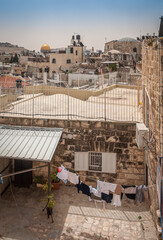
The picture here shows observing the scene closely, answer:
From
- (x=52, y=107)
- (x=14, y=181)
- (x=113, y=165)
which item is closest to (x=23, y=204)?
(x=14, y=181)

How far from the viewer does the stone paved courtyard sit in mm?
7719

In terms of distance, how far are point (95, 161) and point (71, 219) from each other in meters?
2.60

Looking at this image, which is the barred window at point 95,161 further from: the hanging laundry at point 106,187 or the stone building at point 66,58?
the stone building at point 66,58

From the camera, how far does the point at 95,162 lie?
33.6 feet

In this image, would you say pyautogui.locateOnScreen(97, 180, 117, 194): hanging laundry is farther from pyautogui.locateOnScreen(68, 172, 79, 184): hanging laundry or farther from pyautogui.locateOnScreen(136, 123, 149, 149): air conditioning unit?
pyautogui.locateOnScreen(136, 123, 149, 149): air conditioning unit

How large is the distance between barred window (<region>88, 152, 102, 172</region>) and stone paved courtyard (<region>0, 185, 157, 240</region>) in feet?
4.17

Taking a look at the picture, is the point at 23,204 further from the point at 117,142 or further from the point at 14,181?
the point at 117,142

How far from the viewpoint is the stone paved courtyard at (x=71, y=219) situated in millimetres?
7719

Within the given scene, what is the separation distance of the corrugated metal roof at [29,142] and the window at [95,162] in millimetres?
1550

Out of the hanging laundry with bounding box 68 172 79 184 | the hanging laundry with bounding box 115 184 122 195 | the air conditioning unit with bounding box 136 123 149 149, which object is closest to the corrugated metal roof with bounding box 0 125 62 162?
the hanging laundry with bounding box 68 172 79 184

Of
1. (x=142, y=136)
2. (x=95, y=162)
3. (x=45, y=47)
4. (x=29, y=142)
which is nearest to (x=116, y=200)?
(x=95, y=162)

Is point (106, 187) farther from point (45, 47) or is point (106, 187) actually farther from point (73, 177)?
point (45, 47)

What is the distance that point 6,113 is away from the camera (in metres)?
11.1

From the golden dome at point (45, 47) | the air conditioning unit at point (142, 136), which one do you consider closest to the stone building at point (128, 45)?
the golden dome at point (45, 47)
